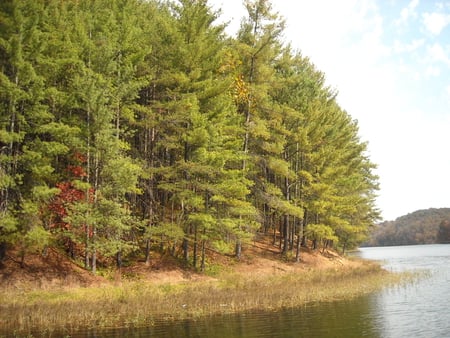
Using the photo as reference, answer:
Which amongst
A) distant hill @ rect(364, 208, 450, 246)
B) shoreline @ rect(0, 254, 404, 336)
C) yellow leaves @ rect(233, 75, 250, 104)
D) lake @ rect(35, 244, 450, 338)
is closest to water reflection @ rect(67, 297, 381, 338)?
lake @ rect(35, 244, 450, 338)

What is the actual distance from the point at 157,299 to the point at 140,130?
14.1 m

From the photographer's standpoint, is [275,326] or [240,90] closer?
[275,326]

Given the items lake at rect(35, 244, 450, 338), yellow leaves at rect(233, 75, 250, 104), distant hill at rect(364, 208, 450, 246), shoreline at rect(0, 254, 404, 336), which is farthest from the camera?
distant hill at rect(364, 208, 450, 246)

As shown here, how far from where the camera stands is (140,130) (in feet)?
95.0

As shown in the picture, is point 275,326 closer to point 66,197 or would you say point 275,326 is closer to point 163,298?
point 163,298

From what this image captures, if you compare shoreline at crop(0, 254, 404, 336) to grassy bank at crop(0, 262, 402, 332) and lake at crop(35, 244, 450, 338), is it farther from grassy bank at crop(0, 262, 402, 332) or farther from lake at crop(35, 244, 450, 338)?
lake at crop(35, 244, 450, 338)

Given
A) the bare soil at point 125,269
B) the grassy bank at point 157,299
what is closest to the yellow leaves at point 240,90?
the bare soil at point 125,269

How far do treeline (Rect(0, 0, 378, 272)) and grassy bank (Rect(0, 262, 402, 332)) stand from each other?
235cm

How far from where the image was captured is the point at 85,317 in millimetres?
15094

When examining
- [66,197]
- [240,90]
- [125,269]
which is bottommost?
[125,269]

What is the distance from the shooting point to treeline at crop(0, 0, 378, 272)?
19.6 metres

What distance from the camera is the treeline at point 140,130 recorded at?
19.6m

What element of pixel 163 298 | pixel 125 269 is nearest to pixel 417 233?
pixel 125 269

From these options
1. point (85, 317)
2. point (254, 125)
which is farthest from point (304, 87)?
point (85, 317)
